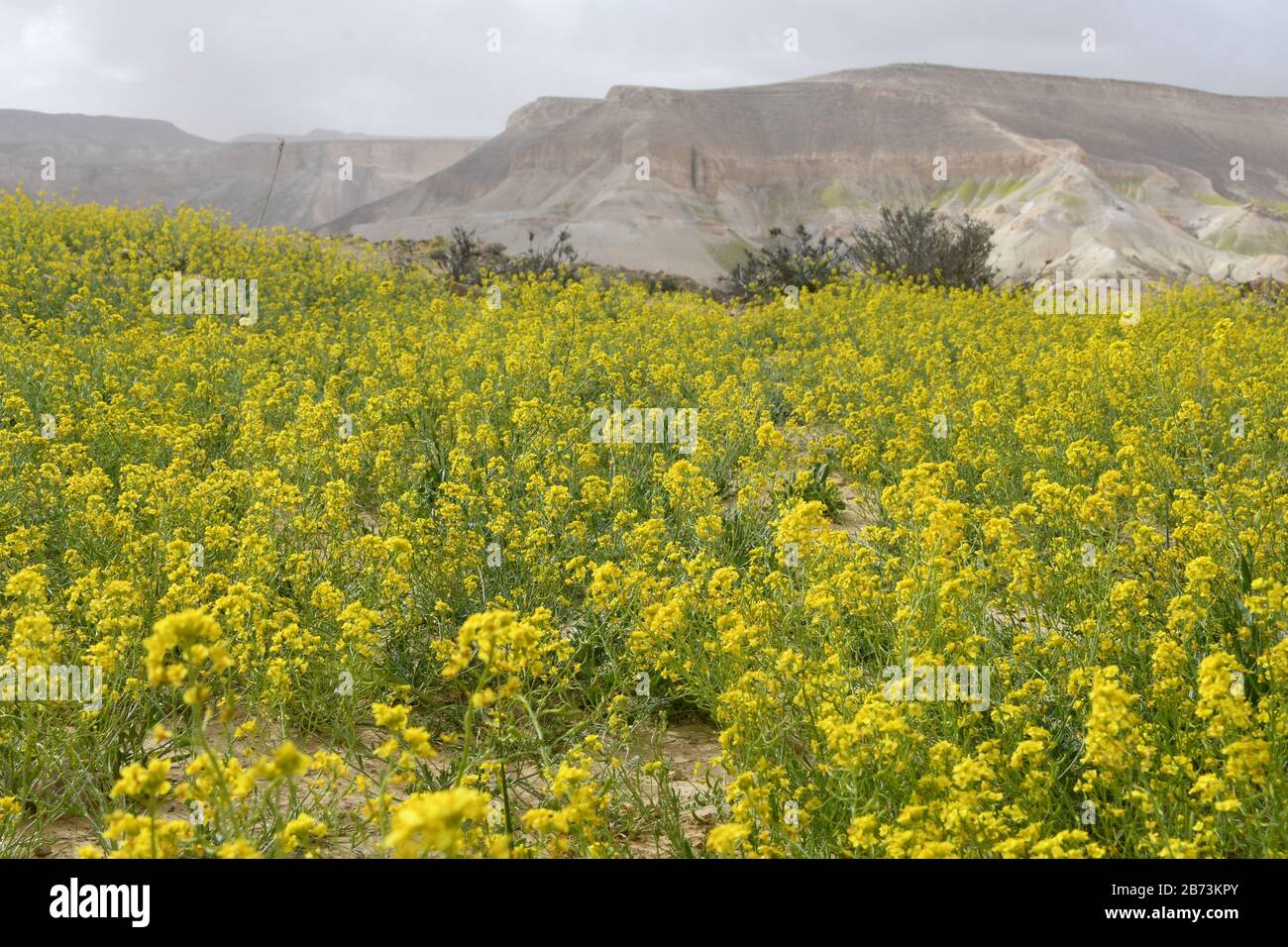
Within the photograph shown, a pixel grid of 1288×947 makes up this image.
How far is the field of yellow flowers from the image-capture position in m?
2.43

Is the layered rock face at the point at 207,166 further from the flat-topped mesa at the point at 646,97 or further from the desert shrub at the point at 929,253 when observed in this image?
the desert shrub at the point at 929,253

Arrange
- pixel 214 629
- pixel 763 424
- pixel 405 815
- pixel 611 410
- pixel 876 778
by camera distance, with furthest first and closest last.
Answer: pixel 611 410
pixel 763 424
pixel 876 778
pixel 214 629
pixel 405 815

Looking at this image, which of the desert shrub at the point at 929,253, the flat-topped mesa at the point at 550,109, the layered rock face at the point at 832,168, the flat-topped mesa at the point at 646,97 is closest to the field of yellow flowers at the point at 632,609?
the desert shrub at the point at 929,253

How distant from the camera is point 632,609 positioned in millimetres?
3934

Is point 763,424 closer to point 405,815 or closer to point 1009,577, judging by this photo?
point 1009,577

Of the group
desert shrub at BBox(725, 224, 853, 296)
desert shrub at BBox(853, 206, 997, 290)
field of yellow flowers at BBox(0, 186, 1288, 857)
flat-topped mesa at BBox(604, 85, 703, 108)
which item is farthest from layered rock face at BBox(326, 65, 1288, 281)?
field of yellow flowers at BBox(0, 186, 1288, 857)

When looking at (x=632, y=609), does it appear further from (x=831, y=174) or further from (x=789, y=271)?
(x=831, y=174)

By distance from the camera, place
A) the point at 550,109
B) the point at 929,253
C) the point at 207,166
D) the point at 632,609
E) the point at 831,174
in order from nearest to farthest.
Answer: the point at 632,609, the point at 929,253, the point at 831,174, the point at 550,109, the point at 207,166

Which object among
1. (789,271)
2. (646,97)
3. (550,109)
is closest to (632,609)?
(789,271)

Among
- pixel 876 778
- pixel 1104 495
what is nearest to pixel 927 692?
pixel 876 778

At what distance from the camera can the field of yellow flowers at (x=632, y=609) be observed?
2.43 meters

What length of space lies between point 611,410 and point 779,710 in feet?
12.9

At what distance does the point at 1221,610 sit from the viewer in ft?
11.5

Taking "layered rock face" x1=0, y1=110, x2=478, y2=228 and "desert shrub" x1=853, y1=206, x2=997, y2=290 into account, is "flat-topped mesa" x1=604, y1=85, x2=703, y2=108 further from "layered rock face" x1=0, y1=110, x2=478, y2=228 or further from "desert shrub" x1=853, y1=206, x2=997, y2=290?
"desert shrub" x1=853, y1=206, x2=997, y2=290
